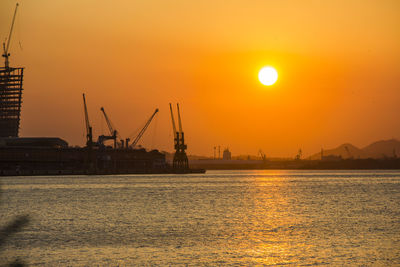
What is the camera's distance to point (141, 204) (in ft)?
293

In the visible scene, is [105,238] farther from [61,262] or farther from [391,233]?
[391,233]

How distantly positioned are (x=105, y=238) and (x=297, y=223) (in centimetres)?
2015

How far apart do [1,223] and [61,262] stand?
27753mm

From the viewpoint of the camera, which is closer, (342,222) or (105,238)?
(105,238)

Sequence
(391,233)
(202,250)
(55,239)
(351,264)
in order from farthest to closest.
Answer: (391,233), (55,239), (202,250), (351,264)

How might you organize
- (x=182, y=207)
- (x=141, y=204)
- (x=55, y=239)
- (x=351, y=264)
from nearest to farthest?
1. (x=351, y=264)
2. (x=55, y=239)
3. (x=182, y=207)
4. (x=141, y=204)

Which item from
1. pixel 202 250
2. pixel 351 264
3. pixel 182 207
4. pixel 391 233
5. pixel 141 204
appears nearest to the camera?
pixel 351 264

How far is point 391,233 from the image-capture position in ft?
171

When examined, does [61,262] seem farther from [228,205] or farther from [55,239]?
[228,205]

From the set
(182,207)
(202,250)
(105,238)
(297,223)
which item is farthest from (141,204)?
(202,250)

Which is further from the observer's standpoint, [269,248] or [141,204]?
[141,204]

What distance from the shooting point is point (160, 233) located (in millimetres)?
52719

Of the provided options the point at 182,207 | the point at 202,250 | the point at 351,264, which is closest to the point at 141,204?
the point at 182,207

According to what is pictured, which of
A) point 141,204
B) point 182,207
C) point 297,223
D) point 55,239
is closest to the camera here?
point 55,239
